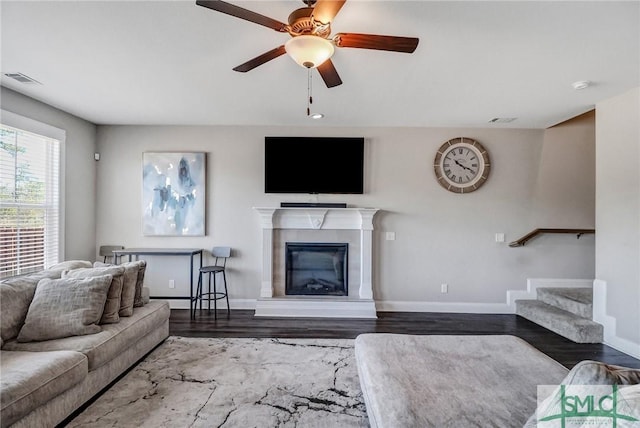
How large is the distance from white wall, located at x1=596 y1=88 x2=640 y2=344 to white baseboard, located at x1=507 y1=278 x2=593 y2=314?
1.06 m

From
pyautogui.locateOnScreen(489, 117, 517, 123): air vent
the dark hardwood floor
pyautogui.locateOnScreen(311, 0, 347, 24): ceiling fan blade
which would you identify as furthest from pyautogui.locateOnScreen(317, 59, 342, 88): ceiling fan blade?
pyautogui.locateOnScreen(489, 117, 517, 123): air vent

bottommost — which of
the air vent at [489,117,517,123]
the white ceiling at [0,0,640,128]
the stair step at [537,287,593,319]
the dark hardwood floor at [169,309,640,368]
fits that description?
the dark hardwood floor at [169,309,640,368]

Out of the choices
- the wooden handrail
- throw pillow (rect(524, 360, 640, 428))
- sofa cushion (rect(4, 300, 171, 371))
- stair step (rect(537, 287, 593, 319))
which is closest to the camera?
throw pillow (rect(524, 360, 640, 428))

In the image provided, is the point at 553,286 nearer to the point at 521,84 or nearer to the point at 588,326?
the point at 588,326

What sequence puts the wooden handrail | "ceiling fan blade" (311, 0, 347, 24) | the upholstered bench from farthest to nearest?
1. the wooden handrail
2. "ceiling fan blade" (311, 0, 347, 24)
3. the upholstered bench

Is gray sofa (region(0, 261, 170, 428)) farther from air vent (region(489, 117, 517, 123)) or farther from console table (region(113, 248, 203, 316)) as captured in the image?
air vent (region(489, 117, 517, 123))

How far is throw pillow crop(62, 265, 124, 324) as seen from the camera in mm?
2541

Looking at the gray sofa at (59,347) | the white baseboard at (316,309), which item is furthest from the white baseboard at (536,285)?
the gray sofa at (59,347)

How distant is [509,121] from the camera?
4.30 m

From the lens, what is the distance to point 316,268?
4.71m

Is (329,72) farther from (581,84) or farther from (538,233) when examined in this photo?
(538,233)

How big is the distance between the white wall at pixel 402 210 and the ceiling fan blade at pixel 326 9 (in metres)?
2.95

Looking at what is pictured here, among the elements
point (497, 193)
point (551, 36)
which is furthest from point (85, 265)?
point (497, 193)

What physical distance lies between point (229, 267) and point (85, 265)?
1895 millimetres
